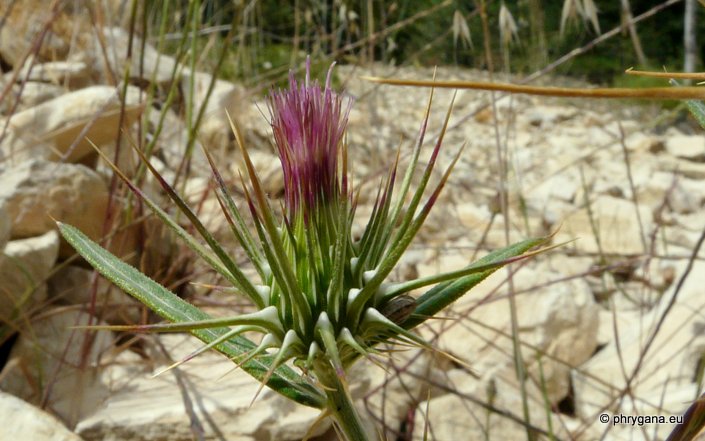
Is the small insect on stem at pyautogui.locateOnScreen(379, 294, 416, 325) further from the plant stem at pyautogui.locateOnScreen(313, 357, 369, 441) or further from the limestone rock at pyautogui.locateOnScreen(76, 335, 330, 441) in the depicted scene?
the limestone rock at pyautogui.locateOnScreen(76, 335, 330, 441)

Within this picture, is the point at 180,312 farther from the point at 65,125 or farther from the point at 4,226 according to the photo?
the point at 65,125

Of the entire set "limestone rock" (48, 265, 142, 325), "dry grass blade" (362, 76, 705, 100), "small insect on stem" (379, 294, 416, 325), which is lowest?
"limestone rock" (48, 265, 142, 325)

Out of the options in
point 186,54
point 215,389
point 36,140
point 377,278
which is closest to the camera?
point 377,278

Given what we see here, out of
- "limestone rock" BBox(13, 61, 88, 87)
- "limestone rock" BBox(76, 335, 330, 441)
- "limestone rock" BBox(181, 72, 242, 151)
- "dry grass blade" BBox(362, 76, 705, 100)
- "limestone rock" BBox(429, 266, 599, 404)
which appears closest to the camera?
"dry grass blade" BBox(362, 76, 705, 100)

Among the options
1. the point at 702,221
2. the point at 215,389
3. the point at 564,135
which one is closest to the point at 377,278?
the point at 215,389

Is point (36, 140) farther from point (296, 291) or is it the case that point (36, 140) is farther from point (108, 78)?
point (296, 291)

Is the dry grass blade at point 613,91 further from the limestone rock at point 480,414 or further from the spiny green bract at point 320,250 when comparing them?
the limestone rock at point 480,414

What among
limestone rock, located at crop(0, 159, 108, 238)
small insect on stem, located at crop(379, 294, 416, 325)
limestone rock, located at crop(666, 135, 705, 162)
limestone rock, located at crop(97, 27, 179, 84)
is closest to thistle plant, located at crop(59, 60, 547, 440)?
small insect on stem, located at crop(379, 294, 416, 325)
